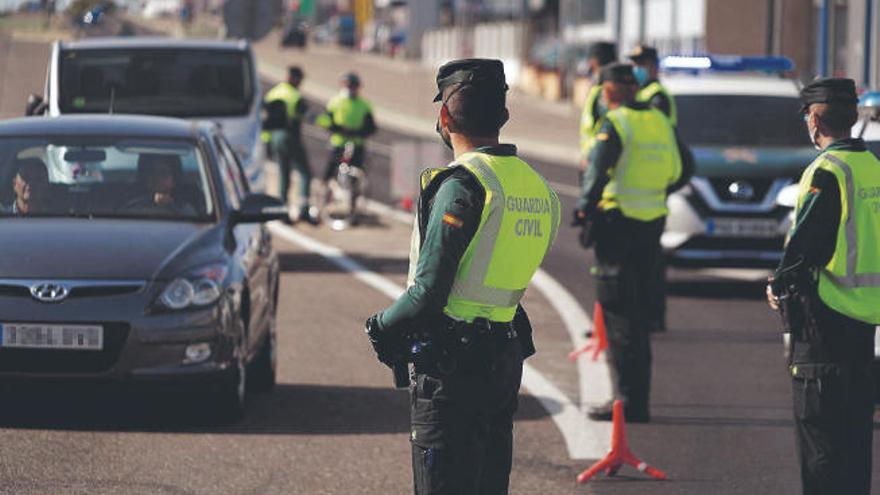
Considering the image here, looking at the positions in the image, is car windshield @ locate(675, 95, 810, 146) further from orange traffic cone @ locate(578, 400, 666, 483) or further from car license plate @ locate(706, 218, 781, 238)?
orange traffic cone @ locate(578, 400, 666, 483)

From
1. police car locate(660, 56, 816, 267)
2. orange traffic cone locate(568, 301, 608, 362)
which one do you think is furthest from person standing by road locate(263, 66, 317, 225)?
orange traffic cone locate(568, 301, 608, 362)

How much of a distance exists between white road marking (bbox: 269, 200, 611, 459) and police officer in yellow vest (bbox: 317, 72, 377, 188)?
4892 millimetres

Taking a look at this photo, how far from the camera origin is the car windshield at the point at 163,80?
18.9m

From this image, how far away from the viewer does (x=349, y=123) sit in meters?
25.5

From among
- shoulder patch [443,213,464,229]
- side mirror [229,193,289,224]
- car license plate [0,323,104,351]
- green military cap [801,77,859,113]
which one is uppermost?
green military cap [801,77,859,113]

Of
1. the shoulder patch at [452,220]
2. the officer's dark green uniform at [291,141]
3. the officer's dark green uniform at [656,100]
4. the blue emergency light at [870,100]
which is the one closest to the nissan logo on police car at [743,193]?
the officer's dark green uniform at [656,100]

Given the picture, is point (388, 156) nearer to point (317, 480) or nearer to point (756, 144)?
point (756, 144)

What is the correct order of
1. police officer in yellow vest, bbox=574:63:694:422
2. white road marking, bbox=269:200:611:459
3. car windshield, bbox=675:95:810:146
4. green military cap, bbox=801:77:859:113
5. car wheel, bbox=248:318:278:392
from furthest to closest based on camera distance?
1. car windshield, bbox=675:95:810:146
2. car wheel, bbox=248:318:278:392
3. police officer in yellow vest, bbox=574:63:694:422
4. white road marking, bbox=269:200:611:459
5. green military cap, bbox=801:77:859:113

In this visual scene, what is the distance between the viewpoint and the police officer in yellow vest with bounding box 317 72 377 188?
25453mm

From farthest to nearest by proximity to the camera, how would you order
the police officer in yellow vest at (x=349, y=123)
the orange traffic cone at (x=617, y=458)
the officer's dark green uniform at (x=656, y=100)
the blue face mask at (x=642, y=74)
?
the police officer in yellow vest at (x=349, y=123) → the blue face mask at (x=642, y=74) → the officer's dark green uniform at (x=656, y=100) → the orange traffic cone at (x=617, y=458)

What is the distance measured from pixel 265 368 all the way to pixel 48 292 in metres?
1.93

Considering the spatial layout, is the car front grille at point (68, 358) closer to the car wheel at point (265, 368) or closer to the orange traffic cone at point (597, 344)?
the car wheel at point (265, 368)

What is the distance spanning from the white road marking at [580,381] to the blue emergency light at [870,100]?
208 cm

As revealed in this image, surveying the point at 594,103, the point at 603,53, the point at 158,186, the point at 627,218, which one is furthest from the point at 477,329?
the point at 594,103
